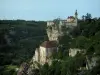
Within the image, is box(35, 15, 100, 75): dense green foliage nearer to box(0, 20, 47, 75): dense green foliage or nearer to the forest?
the forest

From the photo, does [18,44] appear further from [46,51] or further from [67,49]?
[67,49]

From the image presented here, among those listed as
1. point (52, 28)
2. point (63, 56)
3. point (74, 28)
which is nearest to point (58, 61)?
point (63, 56)

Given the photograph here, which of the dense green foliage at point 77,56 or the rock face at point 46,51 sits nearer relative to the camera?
the dense green foliage at point 77,56

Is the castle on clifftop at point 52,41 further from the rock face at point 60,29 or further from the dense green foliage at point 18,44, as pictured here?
the dense green foliage at point 18,44

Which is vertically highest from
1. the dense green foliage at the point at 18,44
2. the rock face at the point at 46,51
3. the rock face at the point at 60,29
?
the rock face at the point at 60,29

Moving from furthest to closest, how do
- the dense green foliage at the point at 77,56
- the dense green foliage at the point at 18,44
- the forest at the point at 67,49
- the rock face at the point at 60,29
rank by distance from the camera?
the dense green foliage at the point at 18,44, the rock face at the point at 60,29, the forest at the point at 67,49, the dense green foliage at the point at 77,56

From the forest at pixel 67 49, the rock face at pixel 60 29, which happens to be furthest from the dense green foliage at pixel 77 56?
the rock face at pixel 60 29

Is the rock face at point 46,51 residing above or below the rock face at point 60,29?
below

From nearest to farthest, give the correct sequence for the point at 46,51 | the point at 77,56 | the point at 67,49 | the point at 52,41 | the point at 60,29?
1. the point at 77,56
2. the point at 67,49
3. the point at 46,51
4. the point at 52,41
5. the point at 60,29

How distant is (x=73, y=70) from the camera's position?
83.4 feet

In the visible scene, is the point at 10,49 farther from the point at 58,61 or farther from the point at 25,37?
the point at 58,61

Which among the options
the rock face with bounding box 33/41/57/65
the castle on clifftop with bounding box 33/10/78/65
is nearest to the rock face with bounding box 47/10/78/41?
the castle on clifftop with bounding box 33/10/78/65

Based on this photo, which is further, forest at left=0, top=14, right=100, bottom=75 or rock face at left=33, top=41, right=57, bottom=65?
rock face at left=33, top=41, right=57, bottom=65

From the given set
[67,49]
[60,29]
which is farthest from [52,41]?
[67,49]
